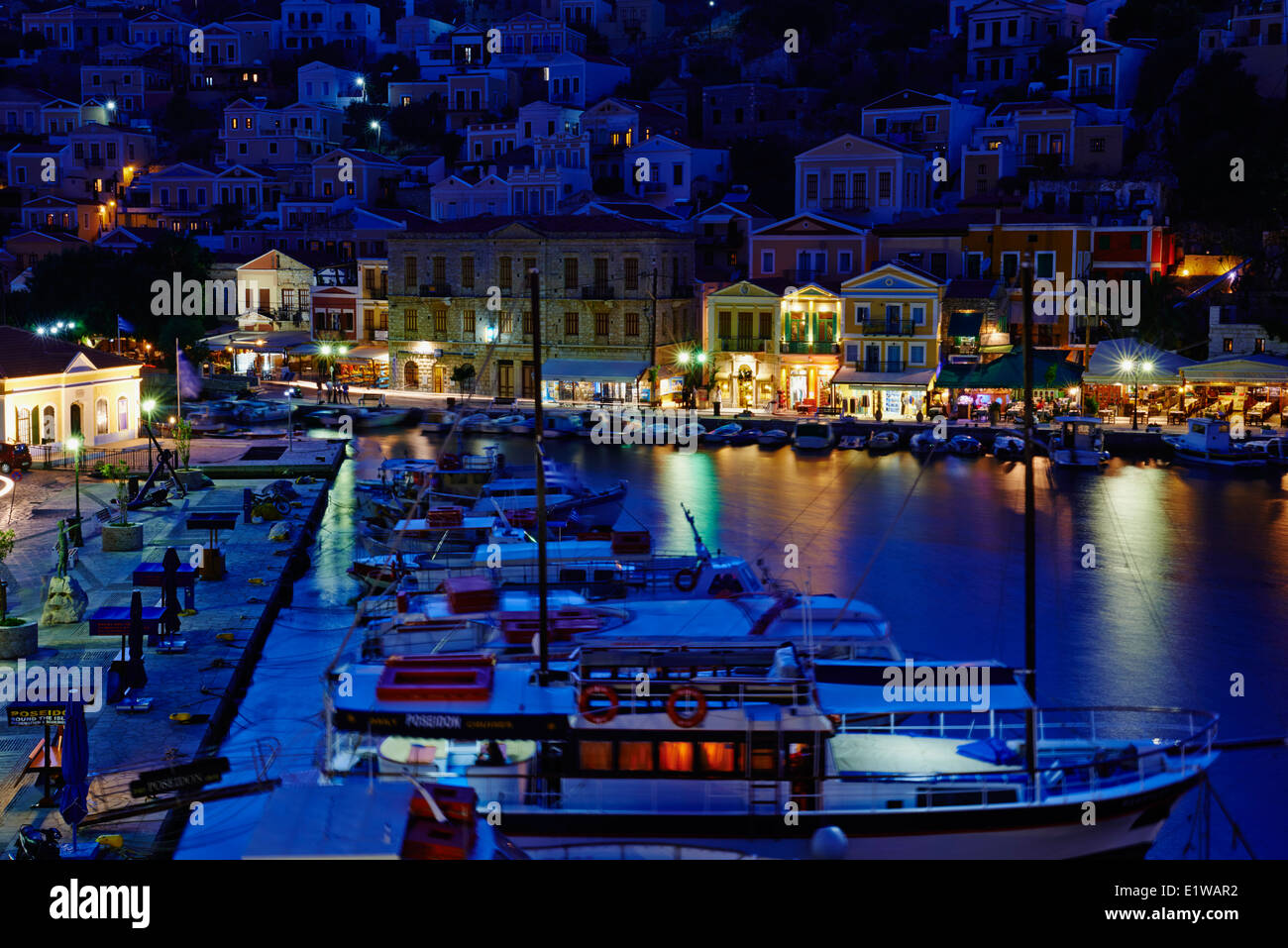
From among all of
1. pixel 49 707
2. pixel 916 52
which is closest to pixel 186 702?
pixel 49 707

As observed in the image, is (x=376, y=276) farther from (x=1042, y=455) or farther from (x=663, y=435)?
(x=1042, y=455)

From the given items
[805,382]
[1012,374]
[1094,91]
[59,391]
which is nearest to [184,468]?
[59,391]

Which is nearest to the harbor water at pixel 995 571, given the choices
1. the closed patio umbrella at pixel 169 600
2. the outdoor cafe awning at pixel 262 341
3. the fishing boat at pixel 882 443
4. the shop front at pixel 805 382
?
the fishing boat at pixel 882 443

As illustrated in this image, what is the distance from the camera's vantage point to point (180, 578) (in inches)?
787

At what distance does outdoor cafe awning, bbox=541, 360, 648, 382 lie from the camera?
155ft

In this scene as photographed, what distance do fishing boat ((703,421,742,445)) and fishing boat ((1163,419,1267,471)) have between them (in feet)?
38.1

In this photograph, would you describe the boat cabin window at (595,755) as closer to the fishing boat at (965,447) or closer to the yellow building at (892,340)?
the fishing boat at (965,447)

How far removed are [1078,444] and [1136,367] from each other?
4.89 meters

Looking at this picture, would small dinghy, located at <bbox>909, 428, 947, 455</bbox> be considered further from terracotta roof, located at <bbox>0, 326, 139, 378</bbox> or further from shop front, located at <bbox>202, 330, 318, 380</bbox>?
shop front, located at <bbox>202, 330, 318, 380</bbox>

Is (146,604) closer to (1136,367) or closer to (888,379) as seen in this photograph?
(888,379)

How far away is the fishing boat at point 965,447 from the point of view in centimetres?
3966

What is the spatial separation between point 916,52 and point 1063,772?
61.3 m

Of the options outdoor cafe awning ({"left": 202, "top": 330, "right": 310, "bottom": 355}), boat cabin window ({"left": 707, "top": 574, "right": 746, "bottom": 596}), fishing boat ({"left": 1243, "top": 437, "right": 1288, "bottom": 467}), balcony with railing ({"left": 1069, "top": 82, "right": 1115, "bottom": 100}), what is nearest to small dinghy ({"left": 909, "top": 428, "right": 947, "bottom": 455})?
fishing boat ({"left": 1243, "top": 437, "right": 1288, "bottom": 467})

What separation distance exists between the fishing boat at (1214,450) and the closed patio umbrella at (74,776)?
102 feet
